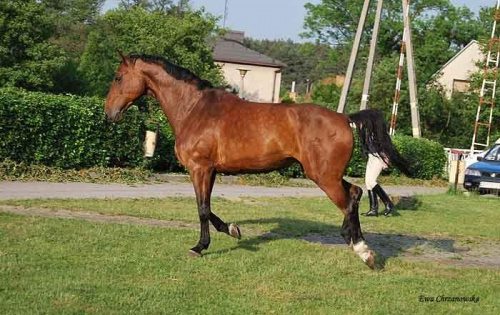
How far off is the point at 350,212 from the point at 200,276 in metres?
2.14

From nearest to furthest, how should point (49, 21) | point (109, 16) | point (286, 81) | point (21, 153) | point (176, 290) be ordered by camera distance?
point (176, 290) → point (21, 153) → point (49, 21) → point (109, 16) → point (286, 81)

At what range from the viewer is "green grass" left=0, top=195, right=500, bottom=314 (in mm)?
6383

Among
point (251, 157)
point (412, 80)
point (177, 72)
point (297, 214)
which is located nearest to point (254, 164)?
point (251, 157)

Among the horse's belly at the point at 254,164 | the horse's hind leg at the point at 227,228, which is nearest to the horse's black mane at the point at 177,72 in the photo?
the horse's belly at the point at 254,164

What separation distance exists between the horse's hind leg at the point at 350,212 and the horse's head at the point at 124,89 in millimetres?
2849

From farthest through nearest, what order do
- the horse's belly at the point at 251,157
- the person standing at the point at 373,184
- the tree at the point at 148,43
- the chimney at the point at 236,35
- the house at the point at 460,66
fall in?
→ the chimney at the point at 236,35, the house at the point at 460,66, the tree at the point at 148,43, the person standing at the point at 373,184, the horse's belly at the point at 251,157

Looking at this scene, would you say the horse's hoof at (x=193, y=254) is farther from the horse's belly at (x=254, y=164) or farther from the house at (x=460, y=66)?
the house at (x=460, y=66)

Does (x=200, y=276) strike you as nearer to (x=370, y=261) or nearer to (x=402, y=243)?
(x=370, y=261)

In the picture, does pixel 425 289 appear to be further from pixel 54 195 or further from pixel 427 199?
pixel 427 199

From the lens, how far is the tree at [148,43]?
38375 mm

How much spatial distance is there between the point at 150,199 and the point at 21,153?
4.09 meters

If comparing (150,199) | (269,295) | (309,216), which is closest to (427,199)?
(309,216)

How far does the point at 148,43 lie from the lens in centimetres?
3834

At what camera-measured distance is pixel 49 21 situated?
116 ft
